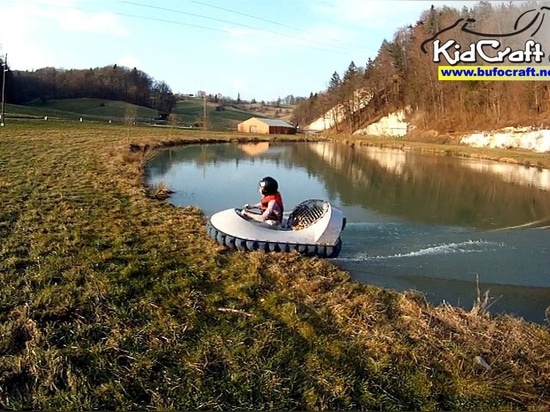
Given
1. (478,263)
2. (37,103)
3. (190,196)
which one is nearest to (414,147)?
(190,196)

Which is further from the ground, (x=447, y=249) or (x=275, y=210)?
(x=275, y=210)

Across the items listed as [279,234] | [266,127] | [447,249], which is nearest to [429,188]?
[447,249]

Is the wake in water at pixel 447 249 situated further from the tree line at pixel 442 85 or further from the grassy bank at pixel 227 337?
the tree line at pixel 442 85

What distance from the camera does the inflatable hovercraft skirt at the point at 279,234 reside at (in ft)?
22.2

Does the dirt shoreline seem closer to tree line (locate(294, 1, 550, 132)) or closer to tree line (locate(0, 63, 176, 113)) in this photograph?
tree line (locate(294, 1, 550, 132))

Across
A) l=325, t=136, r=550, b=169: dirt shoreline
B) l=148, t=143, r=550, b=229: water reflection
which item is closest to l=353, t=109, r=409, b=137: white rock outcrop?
l=325, t=136, r=550, b=169: dirt shoreline

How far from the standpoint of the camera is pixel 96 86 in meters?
99.3

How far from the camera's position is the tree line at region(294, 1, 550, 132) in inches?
1492

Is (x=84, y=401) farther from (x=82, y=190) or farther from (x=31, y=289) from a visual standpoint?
(x=82, y=190)

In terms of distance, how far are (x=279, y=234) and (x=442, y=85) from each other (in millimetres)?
47946

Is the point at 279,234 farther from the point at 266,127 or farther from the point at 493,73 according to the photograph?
the point at 266,127

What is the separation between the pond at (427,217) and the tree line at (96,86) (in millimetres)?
84220

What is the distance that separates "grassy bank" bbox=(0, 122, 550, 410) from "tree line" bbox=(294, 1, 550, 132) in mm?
35561

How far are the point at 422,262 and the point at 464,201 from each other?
768 cm
